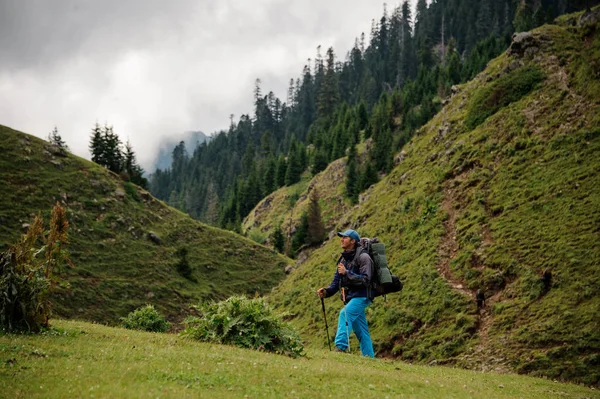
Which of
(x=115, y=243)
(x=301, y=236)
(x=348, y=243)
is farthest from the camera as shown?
(x=301, y=236)

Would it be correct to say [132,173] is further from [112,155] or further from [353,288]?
[353,288]

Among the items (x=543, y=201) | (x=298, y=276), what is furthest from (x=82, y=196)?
(x=543, y=201)

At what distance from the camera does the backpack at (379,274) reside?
45.9ft

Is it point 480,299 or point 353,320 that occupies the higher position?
point 353,320

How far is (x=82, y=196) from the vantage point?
241ft

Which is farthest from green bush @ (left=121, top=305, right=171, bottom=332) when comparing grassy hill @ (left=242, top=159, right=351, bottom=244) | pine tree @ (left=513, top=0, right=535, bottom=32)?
pine tree @ (left=513, top=0, right=535, bottom=32)

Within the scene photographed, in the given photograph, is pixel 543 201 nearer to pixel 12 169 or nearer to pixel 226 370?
pixel 226 370

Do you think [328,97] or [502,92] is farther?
[328,97]

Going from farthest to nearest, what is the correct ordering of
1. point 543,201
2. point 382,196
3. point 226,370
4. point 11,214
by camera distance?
point 11,214
point 382,196
point 543,201
point 226,370

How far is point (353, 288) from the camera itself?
46.3 ft

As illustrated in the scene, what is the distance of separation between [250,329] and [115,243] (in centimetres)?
6294

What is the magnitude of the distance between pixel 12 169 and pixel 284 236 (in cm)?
6011

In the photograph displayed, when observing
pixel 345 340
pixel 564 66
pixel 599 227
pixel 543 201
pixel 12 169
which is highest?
pixel 564 66

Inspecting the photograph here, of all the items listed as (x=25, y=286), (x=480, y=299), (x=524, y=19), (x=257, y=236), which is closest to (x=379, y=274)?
(x=25, y=286)
